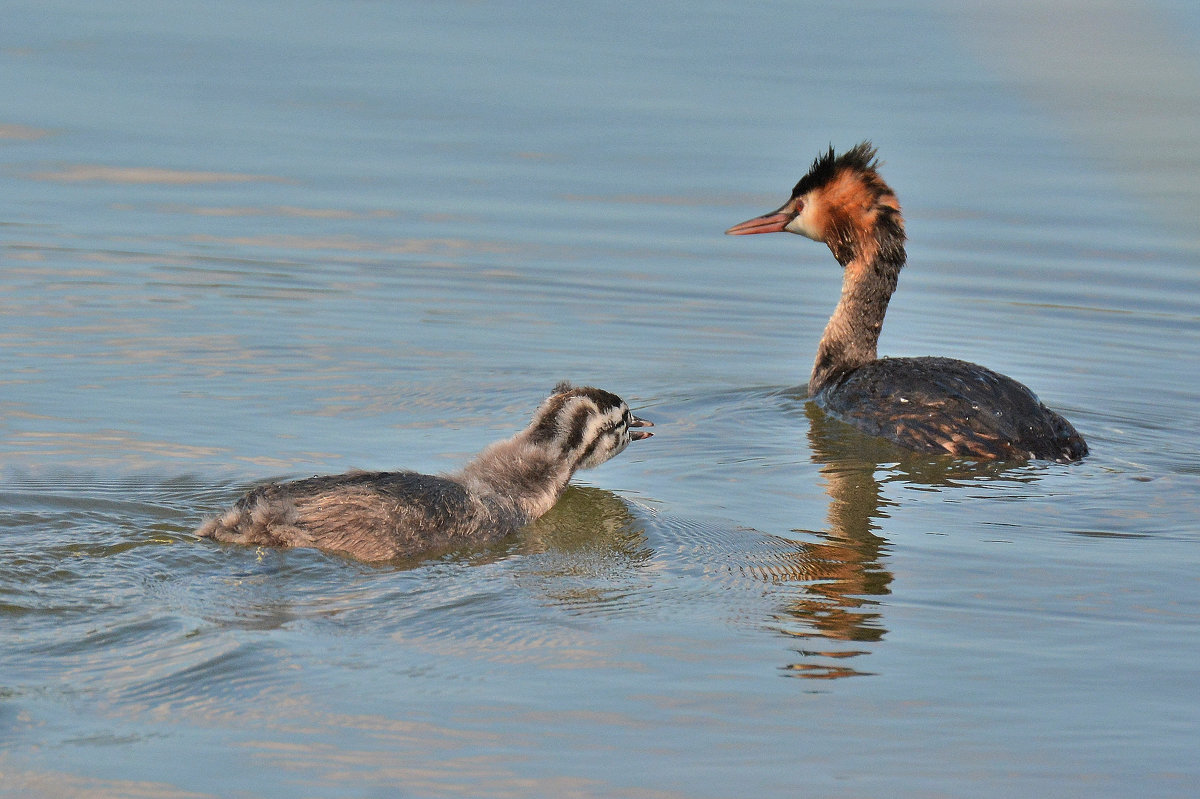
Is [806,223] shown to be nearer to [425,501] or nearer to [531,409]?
[531,409]

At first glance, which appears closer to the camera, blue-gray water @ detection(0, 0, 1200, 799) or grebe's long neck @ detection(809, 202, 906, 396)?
blue-gray water @ detection(0, 0, 1200, 799)

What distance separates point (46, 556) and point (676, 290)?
6.49 meters

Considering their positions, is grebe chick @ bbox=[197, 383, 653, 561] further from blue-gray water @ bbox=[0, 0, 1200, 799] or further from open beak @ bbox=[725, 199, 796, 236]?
open beak @ bbox=[725, 199, 796, 236]

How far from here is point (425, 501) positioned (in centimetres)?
674

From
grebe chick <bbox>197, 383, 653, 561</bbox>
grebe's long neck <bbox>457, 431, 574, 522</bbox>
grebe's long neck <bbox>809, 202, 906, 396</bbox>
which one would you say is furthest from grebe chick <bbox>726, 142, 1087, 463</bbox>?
grebe's long neck <bbox>457, 431, 574, 522</bbox>

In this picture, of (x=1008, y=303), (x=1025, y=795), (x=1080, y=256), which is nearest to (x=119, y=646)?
(x=1025, y=795)

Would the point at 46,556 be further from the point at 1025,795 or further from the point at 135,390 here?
the point at 1025,795

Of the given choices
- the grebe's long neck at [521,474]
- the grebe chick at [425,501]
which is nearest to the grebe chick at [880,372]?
the grebe chick at [425,501]

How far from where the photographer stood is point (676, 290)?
12.1 m

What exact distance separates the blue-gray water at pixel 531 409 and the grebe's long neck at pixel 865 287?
0.51 metres

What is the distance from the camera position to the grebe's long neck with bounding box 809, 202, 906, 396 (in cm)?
1029

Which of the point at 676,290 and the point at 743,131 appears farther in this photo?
the point at 743,131

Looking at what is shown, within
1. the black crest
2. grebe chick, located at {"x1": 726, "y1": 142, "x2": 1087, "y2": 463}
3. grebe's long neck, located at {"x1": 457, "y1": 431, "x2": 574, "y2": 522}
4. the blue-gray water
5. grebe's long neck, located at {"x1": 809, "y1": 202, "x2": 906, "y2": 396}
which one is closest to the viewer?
the blue-gray water

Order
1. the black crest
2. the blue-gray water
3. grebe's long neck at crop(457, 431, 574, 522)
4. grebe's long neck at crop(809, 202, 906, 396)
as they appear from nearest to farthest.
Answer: the blue-gray water < grebe's long neck at crop(457, 431, 574, 522) < grebe's long neck at crop(809, 202, 906, 396) < the black crest
